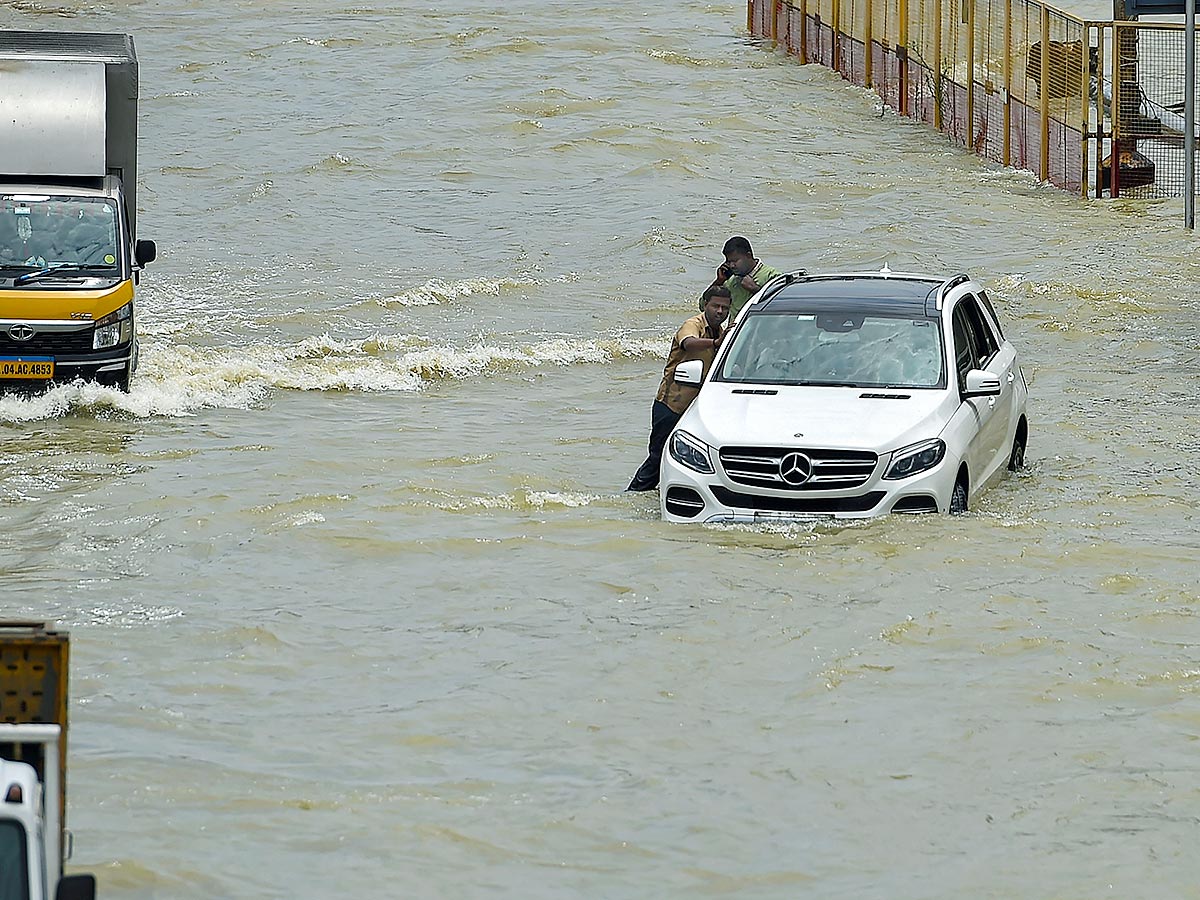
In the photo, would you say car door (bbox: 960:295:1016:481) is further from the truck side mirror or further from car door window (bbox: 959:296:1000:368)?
the truck side mirror

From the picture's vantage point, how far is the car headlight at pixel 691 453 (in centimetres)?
1161

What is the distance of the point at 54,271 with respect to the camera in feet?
55.0

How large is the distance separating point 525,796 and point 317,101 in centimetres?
3185

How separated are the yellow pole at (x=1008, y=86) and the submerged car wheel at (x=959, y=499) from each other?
62.7 feet

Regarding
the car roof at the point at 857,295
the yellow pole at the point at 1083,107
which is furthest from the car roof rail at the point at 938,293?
the yellow pole at the point at 1083,107

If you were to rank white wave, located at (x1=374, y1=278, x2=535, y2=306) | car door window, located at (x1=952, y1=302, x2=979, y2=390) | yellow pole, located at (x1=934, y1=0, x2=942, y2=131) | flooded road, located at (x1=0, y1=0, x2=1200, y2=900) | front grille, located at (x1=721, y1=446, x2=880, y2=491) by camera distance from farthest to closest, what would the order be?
yellow pole, located at (x1=934, y1=0, x2=942, y2=131) < white wave, located at (x1=374, y1=278, x2=535, y2=306) < car door window, located at (x1=952, y1=302, x2=979, y2=390) < front grille, located at (x1=721, y1=446, x2=880, y2=491) < flooded road, located at (x1=0, y1=0, x2=1200, y2=900)

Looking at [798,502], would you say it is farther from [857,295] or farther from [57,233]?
[57,233]

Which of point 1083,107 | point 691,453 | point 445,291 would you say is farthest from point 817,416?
point 1083,107

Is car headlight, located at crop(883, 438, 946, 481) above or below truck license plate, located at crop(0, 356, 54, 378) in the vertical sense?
above

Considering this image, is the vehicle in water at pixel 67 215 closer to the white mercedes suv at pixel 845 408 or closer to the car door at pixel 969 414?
the white mercedes suv at pixel 845 408

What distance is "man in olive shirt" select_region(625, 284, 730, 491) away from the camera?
12.8 meters

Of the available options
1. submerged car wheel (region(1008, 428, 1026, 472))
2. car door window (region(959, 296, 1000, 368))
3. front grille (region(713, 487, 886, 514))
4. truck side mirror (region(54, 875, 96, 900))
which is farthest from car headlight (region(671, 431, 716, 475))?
truck side mirror (region(54, 875, 96, 900))

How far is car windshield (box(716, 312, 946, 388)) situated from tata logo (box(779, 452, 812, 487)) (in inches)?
36.2

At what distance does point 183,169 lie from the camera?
3275cm
